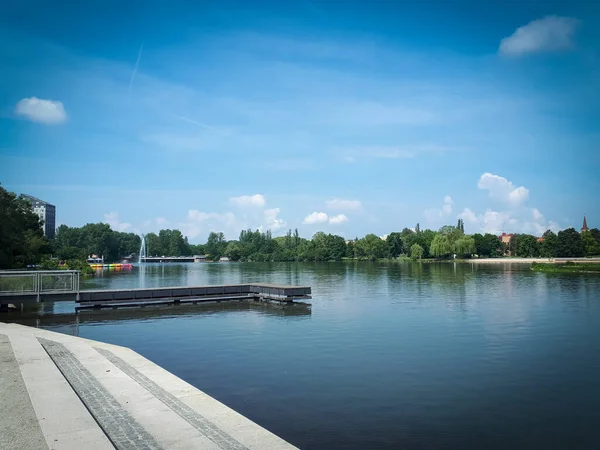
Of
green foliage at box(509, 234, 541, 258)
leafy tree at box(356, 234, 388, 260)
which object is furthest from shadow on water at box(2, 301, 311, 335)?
leafy tree at box(356, 234, 388, 260)

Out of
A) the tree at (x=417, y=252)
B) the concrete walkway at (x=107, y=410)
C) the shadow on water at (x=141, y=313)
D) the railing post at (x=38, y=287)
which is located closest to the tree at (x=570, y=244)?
the tree at (x=417, y=252)

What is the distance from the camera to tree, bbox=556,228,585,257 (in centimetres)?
12731

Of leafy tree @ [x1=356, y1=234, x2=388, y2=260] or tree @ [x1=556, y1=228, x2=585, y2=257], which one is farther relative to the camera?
leafy tree @ [x1=356, y1=234, x2=388, y2=260]

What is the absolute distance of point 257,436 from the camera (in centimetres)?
934

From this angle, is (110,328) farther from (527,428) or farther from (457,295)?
(457,295)

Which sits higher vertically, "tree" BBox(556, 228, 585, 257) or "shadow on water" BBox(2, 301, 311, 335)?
"tree" BBox(556, 228, 585, 257)

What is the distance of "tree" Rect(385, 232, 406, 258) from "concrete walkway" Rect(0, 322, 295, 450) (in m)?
172

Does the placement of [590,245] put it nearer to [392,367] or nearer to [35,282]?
[392,367]

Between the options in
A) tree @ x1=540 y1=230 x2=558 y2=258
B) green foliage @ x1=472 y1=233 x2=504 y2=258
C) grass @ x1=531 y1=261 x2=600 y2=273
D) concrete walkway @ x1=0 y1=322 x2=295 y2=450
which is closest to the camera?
concrete walkway @ x1=0 y1=322 x2=295 y2=450

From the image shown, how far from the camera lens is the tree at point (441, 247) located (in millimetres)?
152000

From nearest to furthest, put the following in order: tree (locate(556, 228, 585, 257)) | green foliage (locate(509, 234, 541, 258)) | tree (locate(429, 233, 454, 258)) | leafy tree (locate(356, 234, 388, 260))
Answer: tree (locate(556, 228, 585, 257)) < green foliage (locate(509, 234, 541, 258)) < tree (locate(429, 233, 454, 258)) < leafy tree (locate(356, 234, 388, 260))

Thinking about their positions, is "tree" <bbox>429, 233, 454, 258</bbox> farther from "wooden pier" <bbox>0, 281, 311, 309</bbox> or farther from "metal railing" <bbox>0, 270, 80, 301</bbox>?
"metal railing" <bbox>0, 270, 80, 301</bbox>

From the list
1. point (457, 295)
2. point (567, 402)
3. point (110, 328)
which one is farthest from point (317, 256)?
point (567, 402)

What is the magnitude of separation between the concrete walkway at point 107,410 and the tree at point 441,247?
145157 millimetres
